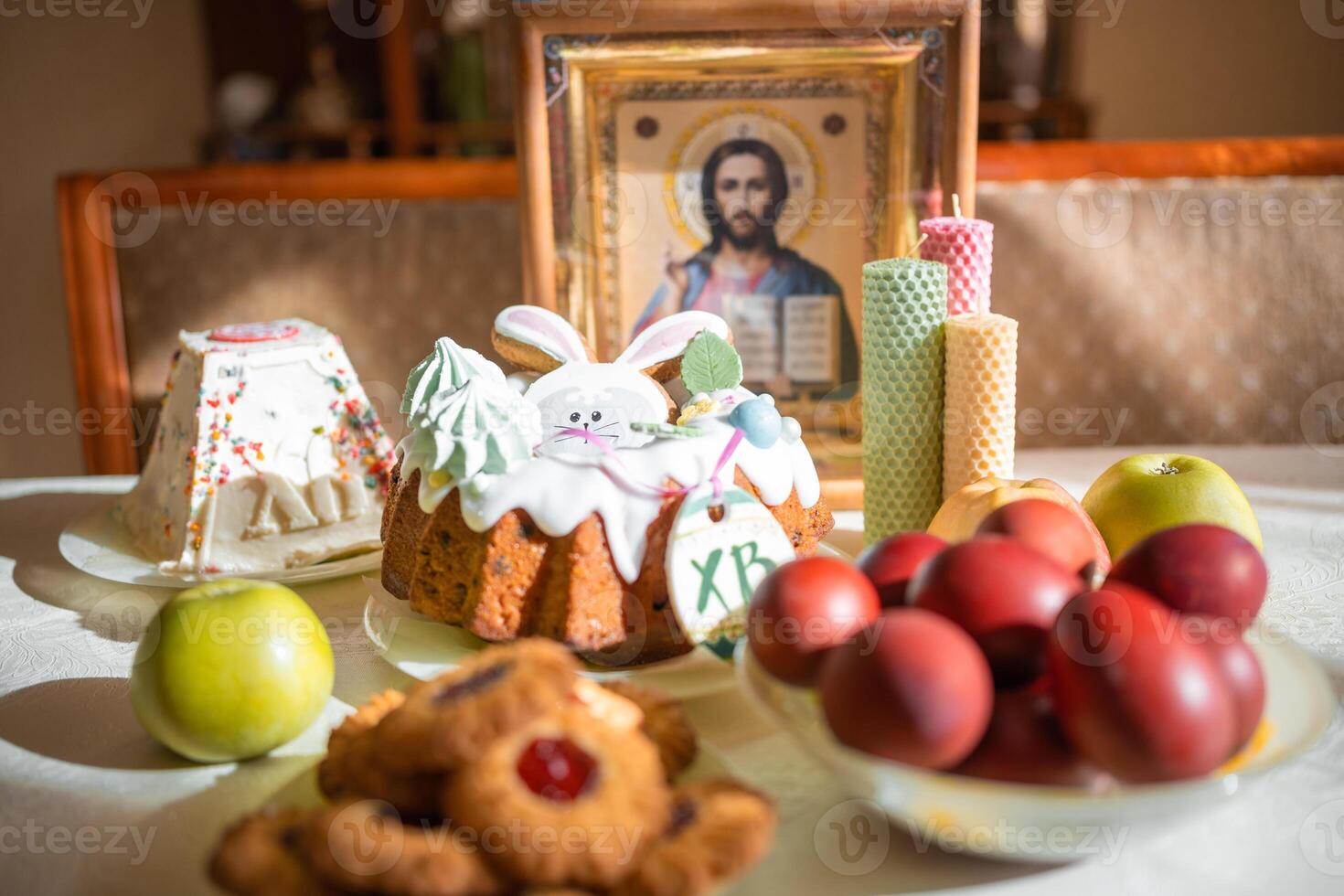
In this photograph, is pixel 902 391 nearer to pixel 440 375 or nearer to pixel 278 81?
pixel 440 375

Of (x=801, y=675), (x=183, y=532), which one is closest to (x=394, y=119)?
(x=183, y=532)

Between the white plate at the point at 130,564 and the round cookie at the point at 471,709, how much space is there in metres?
0.40

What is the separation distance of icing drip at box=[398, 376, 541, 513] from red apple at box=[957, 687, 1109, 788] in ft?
1.22

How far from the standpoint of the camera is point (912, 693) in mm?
550


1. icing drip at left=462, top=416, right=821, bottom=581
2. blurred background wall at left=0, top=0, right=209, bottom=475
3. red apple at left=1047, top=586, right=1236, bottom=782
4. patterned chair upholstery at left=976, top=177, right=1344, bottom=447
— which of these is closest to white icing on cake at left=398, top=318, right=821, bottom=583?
icing drip at left=462, top=416, right=821, bottom=581

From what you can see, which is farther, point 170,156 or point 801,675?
point 170,156

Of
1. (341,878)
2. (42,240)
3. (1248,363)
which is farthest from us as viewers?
(42,240)

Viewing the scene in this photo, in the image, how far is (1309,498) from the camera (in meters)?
1.19

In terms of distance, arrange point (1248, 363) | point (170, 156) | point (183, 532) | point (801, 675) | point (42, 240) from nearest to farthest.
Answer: point (801, 675) → point (183, 532) → point (1248, 363) → point (42, 240) → point (170, 156)

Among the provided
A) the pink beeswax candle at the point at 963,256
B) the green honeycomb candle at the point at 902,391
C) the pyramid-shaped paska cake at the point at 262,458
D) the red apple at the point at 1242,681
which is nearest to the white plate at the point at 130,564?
the pyramid-shaped paska cake at the point at 262,458

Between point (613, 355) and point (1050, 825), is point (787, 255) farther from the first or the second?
point (1050, 825)

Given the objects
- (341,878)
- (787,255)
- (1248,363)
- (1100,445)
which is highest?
(787,255)

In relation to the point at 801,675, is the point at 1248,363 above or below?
below

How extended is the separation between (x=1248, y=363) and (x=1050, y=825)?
1.40 meters
